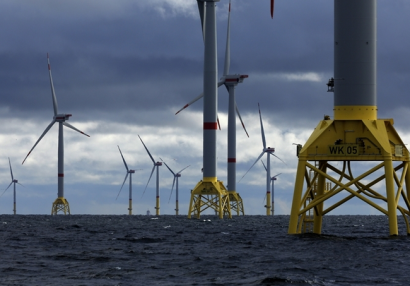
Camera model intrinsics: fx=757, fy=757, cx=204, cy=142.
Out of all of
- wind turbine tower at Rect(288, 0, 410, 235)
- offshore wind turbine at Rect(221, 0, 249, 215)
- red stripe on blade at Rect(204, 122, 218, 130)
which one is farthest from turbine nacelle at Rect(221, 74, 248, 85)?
wind turbine tower at Rect(288, 0, 410, 235)

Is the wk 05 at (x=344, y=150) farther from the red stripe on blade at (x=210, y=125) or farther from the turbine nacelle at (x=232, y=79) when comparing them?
the turbine nacelle at (x=232, y=79)

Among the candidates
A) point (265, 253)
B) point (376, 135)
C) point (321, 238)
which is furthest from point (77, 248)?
point (376, 135)

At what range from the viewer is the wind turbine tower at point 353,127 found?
4872 centimetres

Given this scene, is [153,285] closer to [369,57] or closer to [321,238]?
[321,238]

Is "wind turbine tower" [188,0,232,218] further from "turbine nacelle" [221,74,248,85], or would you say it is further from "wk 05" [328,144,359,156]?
"wk 05" [328,144,359,156]

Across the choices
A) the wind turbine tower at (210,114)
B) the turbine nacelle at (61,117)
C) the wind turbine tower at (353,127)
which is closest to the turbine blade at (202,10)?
the wind turbine tower at (210,114)

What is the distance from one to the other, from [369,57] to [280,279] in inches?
966

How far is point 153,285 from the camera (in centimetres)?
3002

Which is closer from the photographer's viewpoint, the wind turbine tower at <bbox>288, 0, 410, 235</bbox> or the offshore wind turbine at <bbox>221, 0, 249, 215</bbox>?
the wind turbine tower at <bbox>288, 0, 410, 235</bbox>

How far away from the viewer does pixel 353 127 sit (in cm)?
4978

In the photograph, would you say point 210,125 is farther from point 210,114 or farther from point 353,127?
point 353,127

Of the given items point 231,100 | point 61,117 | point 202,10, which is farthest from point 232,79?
point 61,117

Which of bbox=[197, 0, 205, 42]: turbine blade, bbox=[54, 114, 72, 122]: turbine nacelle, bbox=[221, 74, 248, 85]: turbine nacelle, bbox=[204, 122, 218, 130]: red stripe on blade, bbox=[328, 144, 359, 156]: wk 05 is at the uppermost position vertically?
bbox=[197, 0, 205, 42]: turbine blade

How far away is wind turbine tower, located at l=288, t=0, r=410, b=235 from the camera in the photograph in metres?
48.7
